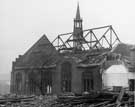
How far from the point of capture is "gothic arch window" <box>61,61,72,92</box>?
39656mm

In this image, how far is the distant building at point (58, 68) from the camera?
124 ft

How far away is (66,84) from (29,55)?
46.1ft

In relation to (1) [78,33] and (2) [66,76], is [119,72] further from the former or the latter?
(1) [78,33]

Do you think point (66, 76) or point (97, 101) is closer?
point (97, 101)

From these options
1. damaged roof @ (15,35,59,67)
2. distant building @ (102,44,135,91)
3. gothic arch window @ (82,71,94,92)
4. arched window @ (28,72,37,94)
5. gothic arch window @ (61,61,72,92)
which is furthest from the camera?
damaged roof @ (15,35,59,67)

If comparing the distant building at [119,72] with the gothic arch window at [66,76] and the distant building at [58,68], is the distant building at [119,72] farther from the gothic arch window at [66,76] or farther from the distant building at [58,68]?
the gothic arch window at [66,76]

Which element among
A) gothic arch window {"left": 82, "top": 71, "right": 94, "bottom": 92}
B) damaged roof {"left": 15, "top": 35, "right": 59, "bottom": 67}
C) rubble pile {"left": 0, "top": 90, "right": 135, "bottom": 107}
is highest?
damaged roof {"left": 15, "top": 35, "right": 59, "bottom": 67}

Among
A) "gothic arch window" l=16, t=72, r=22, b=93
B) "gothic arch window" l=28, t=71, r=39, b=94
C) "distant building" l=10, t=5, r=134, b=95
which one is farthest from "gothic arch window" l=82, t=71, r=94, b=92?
"gothic arch window" l=16, t=72, r=22, b=93

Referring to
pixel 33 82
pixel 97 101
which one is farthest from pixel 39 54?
pixel 97 101

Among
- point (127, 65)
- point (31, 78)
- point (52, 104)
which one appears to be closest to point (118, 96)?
point (52, 104)

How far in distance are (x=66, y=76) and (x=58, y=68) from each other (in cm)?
178

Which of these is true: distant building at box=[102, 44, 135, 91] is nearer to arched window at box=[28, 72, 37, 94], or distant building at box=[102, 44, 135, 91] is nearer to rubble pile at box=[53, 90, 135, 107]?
rubble pile at box=[53, 90, 135, 107]

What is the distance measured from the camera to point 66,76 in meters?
40.2

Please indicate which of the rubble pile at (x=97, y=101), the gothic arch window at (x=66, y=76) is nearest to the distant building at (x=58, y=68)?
the gothic arch window at (x=66, y=76)
